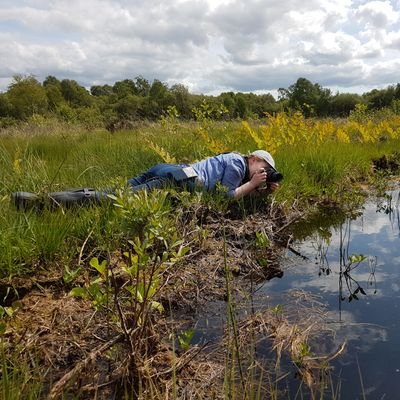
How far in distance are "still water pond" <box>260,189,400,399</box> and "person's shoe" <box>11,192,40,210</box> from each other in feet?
6.38

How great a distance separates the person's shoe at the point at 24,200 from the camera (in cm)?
311

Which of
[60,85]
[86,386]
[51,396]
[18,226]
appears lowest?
[86,386]

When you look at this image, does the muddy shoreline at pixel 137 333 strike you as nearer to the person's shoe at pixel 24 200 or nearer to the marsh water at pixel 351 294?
the marsh water at pixel 351 294

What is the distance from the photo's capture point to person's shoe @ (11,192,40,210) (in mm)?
3109

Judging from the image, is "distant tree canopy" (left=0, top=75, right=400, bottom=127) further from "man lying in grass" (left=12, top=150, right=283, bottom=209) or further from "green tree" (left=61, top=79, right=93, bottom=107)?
"man lying in grass" (left=12, top=150, right=283, bottom=209)

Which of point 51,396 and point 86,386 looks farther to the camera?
point 86,386

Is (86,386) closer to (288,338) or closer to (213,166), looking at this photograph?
(288,338)

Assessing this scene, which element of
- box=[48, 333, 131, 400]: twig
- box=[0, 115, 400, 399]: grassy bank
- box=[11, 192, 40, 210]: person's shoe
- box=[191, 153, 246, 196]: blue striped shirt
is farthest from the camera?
box=[191, 153, 246, 196]: blue striped shirt

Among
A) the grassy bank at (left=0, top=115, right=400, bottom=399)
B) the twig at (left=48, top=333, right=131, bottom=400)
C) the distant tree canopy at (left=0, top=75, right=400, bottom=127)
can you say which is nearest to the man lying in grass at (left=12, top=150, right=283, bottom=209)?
the grassy bank at (left=0, top=115, right=400, bottom=399)

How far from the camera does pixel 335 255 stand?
132 inches

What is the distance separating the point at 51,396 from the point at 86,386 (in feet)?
0.81

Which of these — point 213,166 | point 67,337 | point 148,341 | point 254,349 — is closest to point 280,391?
point 254,349

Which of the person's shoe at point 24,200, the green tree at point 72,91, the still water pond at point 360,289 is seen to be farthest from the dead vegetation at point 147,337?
the green tree at point 72,91

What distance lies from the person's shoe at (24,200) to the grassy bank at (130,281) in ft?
0.21
